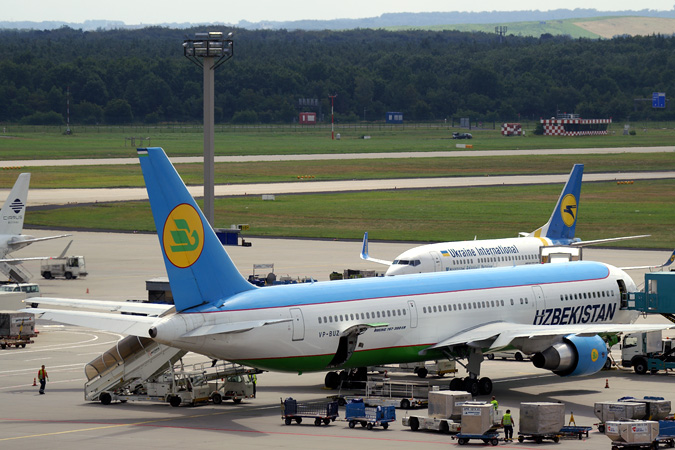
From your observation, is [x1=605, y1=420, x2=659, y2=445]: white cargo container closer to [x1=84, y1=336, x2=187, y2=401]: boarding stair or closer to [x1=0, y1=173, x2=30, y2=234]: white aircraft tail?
[x1=84, y1=336, x2=187, y2=401]: boarding stair

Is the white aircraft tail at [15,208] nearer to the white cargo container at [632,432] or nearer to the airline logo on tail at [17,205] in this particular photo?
the airline logo on tail at [17,205]

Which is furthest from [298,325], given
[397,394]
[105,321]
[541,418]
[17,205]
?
[17,205]

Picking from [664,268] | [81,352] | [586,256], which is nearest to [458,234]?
[586,256]

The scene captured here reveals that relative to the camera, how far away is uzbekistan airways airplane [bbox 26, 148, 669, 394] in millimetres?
39781

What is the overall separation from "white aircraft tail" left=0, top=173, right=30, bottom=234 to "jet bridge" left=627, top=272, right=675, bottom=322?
133ft

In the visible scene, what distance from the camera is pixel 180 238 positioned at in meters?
39.9

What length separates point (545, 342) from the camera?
4544 cm

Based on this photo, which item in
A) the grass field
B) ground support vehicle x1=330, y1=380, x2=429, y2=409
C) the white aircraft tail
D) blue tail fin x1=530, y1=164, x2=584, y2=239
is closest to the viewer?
ground support vehicle x1=330, y1=380, x2=429, y2=409

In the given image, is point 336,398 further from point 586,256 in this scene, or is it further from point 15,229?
point 586,256

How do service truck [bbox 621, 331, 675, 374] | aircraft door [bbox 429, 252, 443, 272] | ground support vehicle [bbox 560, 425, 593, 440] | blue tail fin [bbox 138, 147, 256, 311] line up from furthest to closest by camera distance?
aircraft door [bbox 429, 252, 443, 272], service truck [bbox 621, 331, 675, 374], blue tail fin [bbox 138, 147, 256, 311], ground support vehicle [bbox 560, 425, 593, 440]

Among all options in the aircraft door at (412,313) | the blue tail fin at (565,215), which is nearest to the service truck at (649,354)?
the aircraft door at (412,313)

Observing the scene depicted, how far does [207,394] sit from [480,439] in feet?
39.7

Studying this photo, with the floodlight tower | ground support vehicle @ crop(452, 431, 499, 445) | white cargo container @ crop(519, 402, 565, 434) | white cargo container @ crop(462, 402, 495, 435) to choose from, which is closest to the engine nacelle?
white cargo container @ crop(519, 402, 565, 434)

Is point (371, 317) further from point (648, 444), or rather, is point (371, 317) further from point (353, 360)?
point (648, 444)
